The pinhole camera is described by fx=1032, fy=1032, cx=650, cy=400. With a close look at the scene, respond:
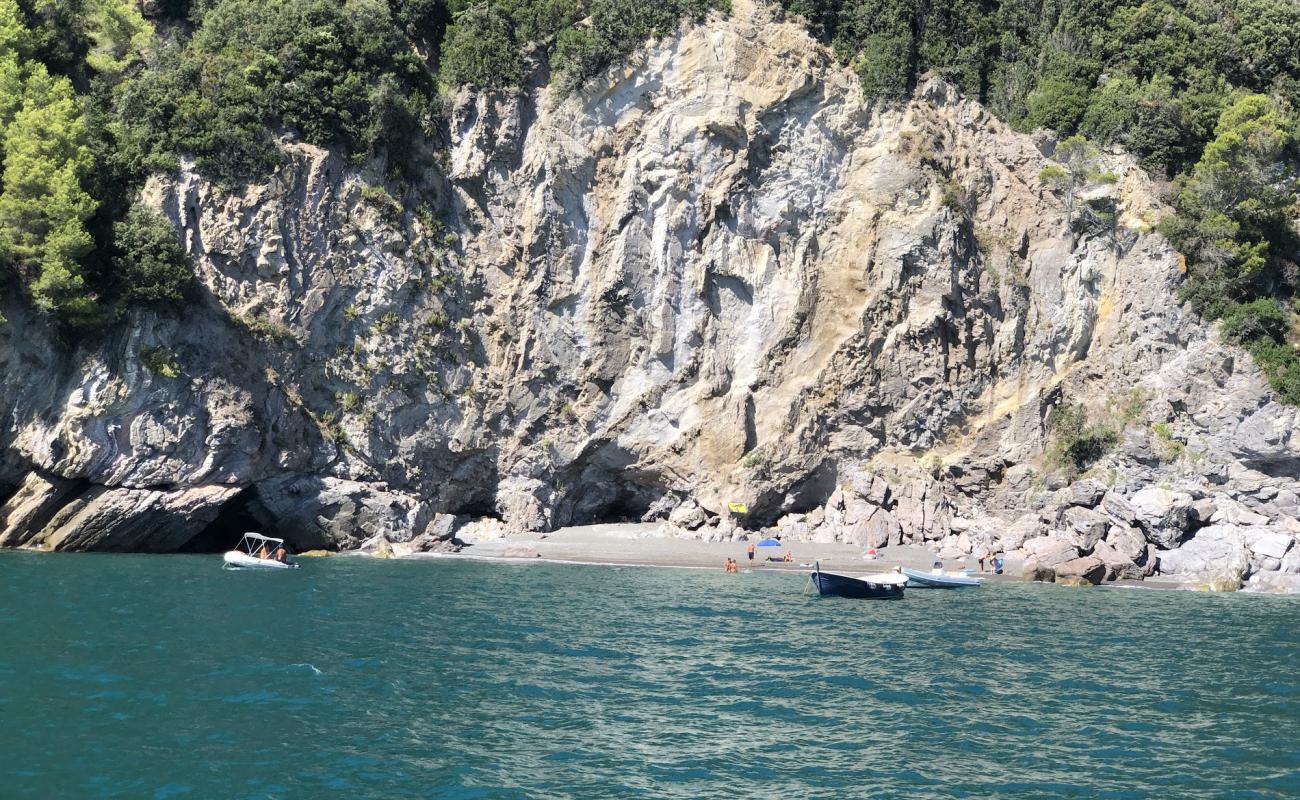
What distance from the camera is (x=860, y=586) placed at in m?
34.9

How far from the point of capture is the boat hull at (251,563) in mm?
38594

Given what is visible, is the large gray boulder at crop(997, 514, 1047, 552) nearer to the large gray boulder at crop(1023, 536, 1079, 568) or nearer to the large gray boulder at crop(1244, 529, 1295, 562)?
the large gray boulder at crop(1023, 536, 1079, 568)

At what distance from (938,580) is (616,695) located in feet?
73.0

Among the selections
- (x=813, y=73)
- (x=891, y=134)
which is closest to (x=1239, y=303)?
(x=891, y=134)

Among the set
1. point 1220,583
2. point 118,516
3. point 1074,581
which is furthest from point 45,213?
point 1220,583

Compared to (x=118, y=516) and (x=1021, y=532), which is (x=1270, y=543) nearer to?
(x=1021, y=532)

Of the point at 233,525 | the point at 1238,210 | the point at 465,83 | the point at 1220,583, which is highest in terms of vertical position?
the point at 465,83

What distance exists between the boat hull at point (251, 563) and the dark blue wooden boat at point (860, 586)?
1983 cm

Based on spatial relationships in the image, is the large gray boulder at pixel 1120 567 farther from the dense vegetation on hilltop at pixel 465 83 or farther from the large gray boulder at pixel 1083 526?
the dense vegetation on hilltop at pixel 465 83

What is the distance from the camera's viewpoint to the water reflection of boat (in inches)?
1540

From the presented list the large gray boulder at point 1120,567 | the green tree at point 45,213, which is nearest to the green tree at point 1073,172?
the large gray boulder at point 1120,567

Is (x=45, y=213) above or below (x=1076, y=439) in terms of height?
above

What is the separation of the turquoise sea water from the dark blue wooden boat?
1863 mm

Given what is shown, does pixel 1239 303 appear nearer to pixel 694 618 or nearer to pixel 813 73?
pixel 813 73
